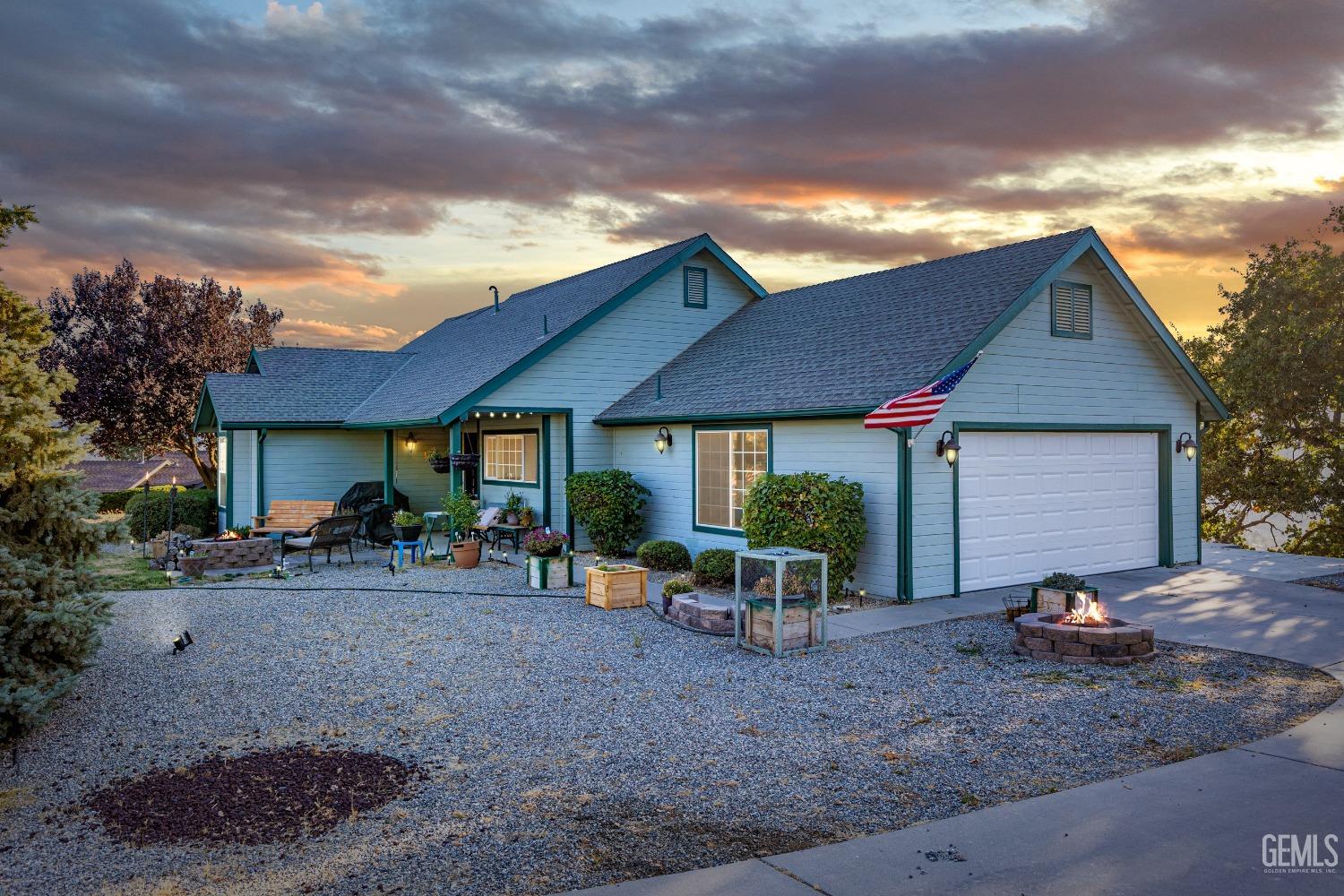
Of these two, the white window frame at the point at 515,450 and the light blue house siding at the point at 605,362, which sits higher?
the light blue house siding at the point at 605,362

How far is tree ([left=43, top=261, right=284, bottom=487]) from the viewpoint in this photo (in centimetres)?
2950

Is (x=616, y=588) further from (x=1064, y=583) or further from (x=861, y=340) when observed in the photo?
(x=861, y=340)

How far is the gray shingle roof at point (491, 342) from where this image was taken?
16.7 m

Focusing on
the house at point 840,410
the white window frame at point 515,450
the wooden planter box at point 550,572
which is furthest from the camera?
the white window frame at point 515,450

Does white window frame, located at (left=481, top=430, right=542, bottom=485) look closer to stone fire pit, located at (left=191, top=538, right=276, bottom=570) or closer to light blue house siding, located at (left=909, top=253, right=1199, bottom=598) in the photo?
stone fire pit, located at (left=191, top=538, right=276, bottom=570)

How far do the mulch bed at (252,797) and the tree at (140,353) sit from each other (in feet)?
88.9

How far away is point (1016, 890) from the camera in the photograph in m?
3.78

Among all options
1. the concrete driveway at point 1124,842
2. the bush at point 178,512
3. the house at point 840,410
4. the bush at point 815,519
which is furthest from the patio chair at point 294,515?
the concrete driveway at point 1124,842

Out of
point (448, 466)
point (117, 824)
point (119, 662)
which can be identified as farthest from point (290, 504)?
point (117, 824)

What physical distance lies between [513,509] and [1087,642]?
10.9m

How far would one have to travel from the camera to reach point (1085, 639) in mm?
8242

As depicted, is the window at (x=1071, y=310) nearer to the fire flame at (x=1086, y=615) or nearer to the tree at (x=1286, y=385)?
the fire flame at (x=1086, y=615)

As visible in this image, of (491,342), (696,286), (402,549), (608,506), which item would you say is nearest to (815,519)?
(608,506)

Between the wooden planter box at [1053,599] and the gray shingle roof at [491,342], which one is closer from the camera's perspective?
the wooden planter box at [1053,599]
